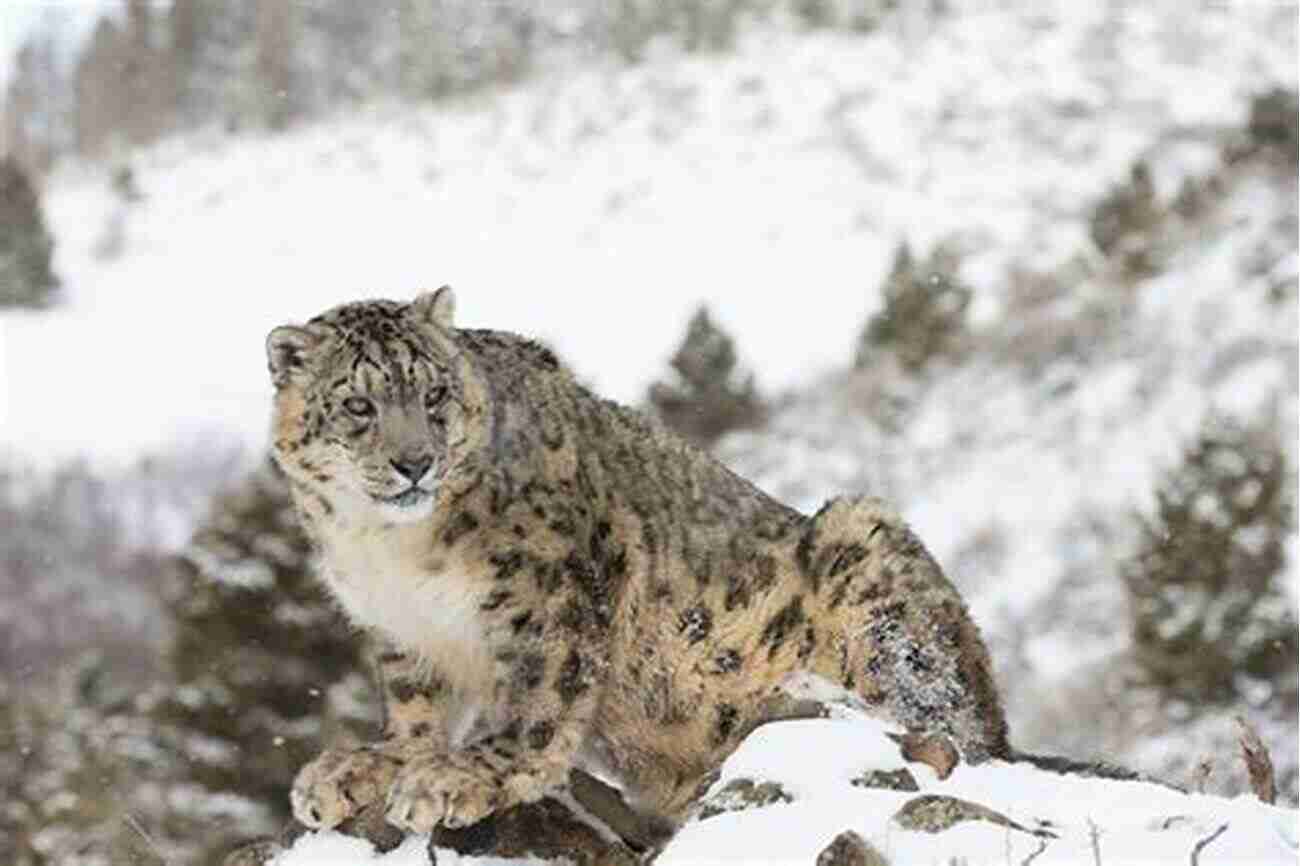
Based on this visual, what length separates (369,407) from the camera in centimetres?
711

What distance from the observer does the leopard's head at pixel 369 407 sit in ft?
23.0

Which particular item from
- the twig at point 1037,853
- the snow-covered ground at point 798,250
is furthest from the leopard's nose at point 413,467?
the snow-covered ground at point 798,250

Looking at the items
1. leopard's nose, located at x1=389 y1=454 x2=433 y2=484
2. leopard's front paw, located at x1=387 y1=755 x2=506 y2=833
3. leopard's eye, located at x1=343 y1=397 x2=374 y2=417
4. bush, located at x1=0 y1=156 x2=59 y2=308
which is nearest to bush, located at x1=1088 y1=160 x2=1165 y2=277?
bush, located at x1=0 y1=156 x2=59 y2=308

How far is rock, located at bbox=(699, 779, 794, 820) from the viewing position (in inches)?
242

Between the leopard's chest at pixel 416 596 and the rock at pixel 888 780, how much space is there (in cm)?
149

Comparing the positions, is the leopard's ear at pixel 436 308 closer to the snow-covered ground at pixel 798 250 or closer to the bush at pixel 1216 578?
the snow-covered ground at pixel 798 250

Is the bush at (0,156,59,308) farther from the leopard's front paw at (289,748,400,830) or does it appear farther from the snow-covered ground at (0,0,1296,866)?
the leopard's front paw at (289,748,400,830)

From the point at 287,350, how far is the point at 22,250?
43.9 m

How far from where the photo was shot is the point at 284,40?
230 ft

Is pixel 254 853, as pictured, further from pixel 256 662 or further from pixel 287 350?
pixel 256 662

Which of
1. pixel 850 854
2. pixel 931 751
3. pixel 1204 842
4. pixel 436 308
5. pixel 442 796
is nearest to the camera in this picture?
pixel 1204 842

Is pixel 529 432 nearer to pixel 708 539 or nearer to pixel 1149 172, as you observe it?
pixel 708 539

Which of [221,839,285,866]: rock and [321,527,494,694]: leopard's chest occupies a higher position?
[321,527,494,694]: leopard's chest

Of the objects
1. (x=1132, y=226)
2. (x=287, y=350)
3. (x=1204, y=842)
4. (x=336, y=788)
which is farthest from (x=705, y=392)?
(x=1204, y=842)
